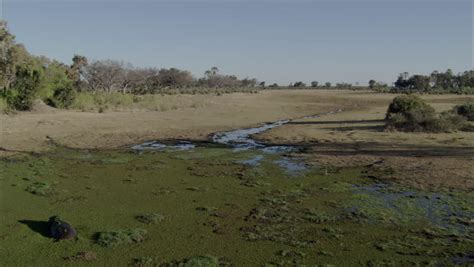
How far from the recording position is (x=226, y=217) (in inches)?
416

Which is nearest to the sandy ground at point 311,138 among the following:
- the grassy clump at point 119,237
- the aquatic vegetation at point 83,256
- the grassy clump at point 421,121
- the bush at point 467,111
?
the grassy clump at point 421,121

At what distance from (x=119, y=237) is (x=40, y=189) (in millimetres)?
4894

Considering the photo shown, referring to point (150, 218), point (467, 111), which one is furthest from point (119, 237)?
point (467, 111)

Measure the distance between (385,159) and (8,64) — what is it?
1237 inches

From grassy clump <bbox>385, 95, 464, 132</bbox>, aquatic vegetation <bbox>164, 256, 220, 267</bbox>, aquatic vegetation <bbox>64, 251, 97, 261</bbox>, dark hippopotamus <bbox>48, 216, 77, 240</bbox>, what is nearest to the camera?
aquatic vegetation <bbox>164, 256, 220, 267</bbox>

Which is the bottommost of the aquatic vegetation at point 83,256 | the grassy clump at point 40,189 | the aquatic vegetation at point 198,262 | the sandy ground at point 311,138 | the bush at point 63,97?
the aquatic vegetation at point 198,262

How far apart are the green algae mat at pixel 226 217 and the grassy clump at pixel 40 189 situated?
3 cm

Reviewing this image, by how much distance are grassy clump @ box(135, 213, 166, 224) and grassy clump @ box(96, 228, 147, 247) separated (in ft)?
2.36

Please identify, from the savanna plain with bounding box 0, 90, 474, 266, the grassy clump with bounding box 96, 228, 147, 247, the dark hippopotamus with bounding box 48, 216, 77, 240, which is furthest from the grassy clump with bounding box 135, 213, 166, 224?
the dark hippopotamus with bounding box 48, 216, 77, 240

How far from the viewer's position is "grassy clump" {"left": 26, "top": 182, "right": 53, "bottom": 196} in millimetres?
12337

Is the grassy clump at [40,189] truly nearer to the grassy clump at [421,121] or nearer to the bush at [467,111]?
the grassy clump at [421,121]

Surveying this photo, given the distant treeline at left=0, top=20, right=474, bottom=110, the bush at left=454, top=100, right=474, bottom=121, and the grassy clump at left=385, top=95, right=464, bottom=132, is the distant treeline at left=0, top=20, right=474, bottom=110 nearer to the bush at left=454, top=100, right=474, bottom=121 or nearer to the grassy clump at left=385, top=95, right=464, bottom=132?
the grassy clump at left=385, top=95, right=464, bottom=132

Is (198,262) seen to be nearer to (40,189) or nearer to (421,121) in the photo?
(40,189)

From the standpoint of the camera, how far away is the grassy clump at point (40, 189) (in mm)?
12337
